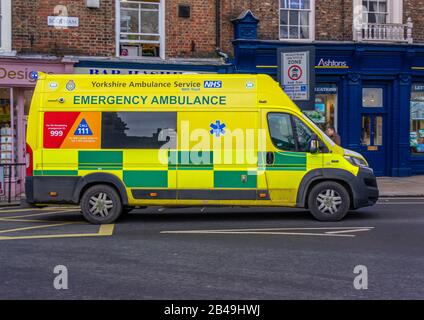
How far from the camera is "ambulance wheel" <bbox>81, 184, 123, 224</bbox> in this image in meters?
10.7

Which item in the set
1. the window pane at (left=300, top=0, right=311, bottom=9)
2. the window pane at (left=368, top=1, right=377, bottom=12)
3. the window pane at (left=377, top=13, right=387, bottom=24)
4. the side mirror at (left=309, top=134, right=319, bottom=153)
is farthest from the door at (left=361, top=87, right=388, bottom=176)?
the side mirror at (left=309, top=134, right=319, bottom=153)

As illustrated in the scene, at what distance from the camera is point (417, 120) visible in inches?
818

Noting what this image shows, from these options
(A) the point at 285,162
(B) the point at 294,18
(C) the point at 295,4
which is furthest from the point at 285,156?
(C) the point at 295,4

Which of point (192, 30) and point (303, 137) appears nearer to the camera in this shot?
point (303, 137)

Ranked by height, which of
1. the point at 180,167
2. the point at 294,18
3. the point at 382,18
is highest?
the point at 382,18

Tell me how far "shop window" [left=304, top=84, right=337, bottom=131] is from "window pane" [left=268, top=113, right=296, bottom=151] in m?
9.45

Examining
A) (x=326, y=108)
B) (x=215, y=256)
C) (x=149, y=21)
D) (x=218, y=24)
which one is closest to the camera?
(x=215, y=256)

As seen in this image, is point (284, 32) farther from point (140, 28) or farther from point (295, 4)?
point (140, 28)

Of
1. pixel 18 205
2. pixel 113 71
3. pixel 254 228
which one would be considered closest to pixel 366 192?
pixel 254 228

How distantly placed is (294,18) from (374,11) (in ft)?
9.49

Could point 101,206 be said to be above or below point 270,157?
below

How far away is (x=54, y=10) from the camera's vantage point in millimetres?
17672

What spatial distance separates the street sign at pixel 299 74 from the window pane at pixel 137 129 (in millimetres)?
6298
